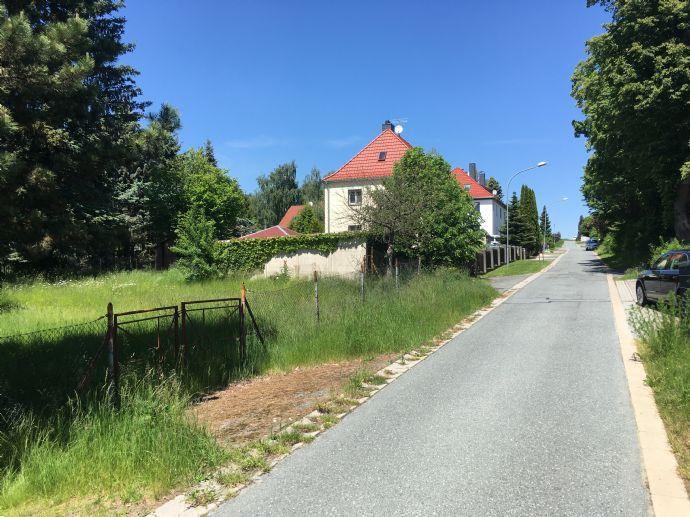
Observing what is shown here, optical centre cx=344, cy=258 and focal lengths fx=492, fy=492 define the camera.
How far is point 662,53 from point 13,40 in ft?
82.1

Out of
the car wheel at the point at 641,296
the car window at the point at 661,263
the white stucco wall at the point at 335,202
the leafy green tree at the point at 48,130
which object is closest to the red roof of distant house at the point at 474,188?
the white stucco wall at the point at 335,202

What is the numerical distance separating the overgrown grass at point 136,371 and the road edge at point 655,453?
308 cm

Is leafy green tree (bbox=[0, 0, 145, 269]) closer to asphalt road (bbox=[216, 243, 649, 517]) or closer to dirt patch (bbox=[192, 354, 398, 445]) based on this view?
dirt patch (bbox=[192, 354, 398, 445])

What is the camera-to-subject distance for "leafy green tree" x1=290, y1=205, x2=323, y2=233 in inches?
2303

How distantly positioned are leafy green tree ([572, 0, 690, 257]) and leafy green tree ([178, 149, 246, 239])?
2766cm

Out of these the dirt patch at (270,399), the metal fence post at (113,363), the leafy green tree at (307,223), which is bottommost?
the dirt patch at (270,399)

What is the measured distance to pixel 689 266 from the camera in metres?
12.8

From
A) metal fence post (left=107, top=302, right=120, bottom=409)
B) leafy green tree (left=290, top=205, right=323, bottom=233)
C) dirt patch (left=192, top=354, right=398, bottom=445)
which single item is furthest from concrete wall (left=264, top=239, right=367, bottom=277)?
leafy green tree (left=290, top=205, right=323, bottom=233)

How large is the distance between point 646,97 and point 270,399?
22218 millimetres

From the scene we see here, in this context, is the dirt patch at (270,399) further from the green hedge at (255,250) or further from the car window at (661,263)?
the green hedge at (255,250)

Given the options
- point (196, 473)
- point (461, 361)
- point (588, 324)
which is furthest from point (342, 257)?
point (196, 473)

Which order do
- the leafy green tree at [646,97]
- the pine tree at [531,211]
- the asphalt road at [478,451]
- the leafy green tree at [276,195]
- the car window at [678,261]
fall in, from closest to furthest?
the asphalt road at [478,451] < the car window at [678,261] < the leafy green tree at [646,97] < the pine tree at [531,211] < the leafy green tree at [276,195]

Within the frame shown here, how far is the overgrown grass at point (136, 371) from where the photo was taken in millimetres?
4117

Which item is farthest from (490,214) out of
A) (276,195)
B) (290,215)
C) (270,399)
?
(270,399)
